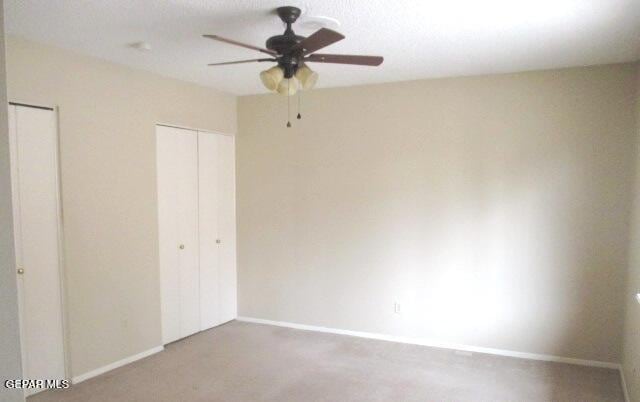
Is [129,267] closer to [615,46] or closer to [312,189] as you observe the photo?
[312,189]

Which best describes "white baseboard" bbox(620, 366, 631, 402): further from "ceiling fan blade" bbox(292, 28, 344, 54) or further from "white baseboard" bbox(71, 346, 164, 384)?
"white baseboard" bbox(71, 346, 164, 384)

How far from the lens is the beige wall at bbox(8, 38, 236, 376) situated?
314 centimetres

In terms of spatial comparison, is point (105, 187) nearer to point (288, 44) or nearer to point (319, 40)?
point (288, 44)

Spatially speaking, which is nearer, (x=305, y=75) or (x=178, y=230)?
(x=305, y=75)

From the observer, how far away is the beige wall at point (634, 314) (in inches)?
105

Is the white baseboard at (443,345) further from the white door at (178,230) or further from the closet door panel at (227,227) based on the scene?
the white door at (178,230)

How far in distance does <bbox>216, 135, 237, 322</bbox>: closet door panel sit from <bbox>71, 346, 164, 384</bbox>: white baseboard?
0.95 metres

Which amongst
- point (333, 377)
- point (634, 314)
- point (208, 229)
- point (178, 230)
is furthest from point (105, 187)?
point (634, 314)

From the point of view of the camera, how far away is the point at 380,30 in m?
2.68

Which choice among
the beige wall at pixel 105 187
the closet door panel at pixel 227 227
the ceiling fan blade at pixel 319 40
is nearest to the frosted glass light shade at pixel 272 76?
the ceiling fan blade at pixel 319 40

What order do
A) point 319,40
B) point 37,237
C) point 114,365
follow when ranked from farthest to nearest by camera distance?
point 114,365
point 37,237
point 319,40

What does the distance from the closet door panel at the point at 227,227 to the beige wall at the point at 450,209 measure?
0.36ft

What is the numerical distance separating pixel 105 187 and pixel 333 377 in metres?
2.43

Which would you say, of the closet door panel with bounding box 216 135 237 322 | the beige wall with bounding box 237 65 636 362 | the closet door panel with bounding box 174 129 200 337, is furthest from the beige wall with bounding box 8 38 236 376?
the beige wall with bounding box 237 65 636 362
